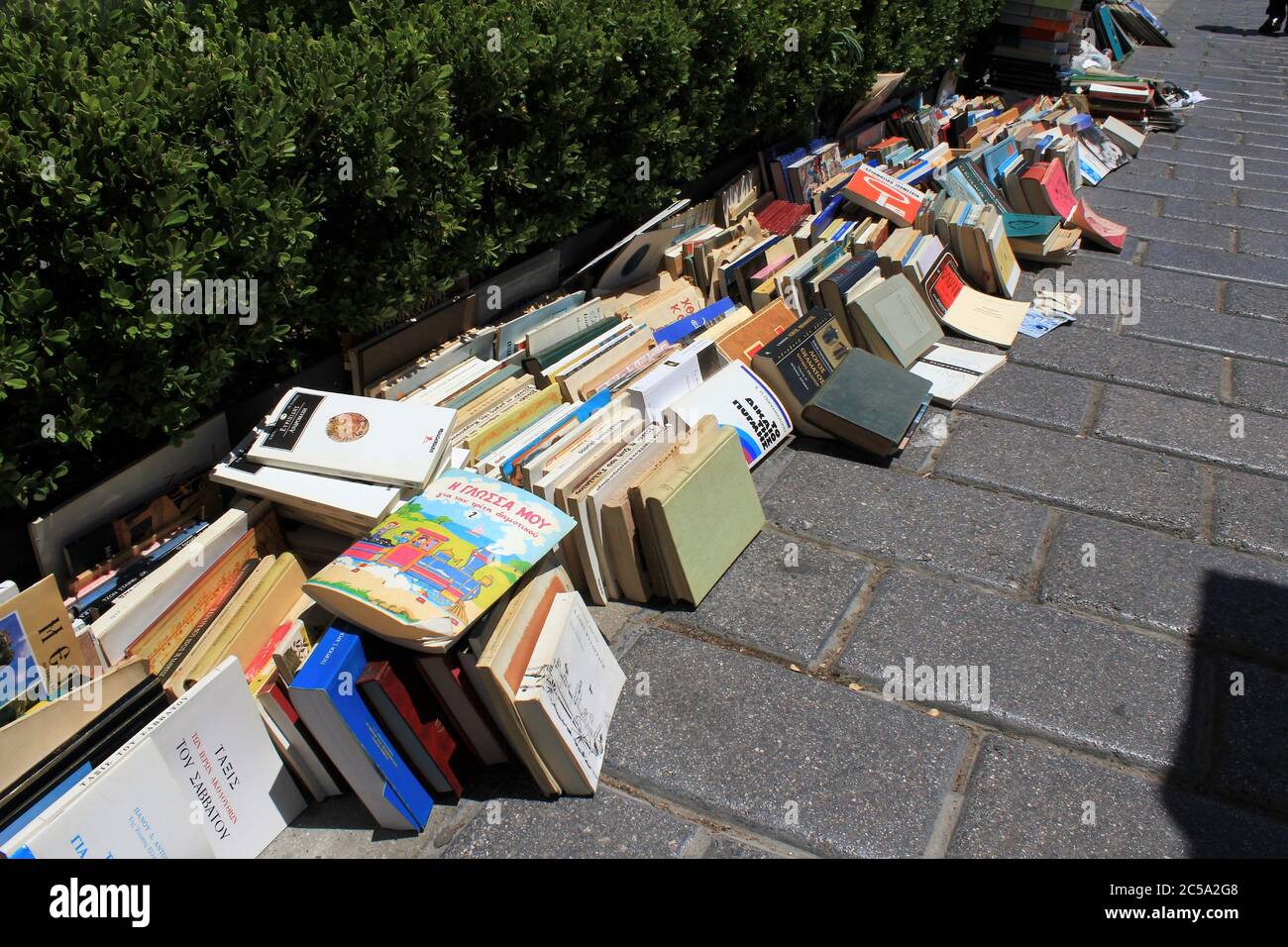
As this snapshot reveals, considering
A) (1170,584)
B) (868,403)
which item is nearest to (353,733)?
(868,403)

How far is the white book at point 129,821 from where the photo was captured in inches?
84.9

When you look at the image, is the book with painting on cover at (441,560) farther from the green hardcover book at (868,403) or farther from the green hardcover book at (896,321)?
the green hardcover book at (896,321)

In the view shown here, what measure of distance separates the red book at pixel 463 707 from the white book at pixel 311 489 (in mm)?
616

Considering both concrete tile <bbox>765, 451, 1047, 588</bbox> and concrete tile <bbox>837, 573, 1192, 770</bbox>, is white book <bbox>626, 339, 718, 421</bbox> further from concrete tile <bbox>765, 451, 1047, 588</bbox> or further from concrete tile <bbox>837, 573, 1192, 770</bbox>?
concrete tile <bbox>837, 573, 1192, 770</bbox>

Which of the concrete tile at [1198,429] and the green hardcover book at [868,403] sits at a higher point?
the green hardcover book at [868,403]

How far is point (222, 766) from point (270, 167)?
73.6 inches

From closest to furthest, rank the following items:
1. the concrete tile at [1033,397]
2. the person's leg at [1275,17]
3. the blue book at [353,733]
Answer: the blue book at [353,733], the concrete tile at [1033,397], the person's leg at [1275,17]

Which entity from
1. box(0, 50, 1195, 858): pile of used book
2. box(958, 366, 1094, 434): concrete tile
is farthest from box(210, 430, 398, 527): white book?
box(958, 366, 1094, 434): concrete tile

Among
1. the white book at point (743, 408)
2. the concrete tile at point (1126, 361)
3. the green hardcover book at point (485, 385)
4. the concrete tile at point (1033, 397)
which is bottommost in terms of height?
the concrete tile at point (1126, 361)

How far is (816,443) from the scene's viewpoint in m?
4.57

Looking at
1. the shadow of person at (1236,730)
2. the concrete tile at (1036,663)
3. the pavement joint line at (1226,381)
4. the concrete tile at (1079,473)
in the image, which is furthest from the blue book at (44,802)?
the pavement joint line at (1226,381)

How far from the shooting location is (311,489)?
320 cm

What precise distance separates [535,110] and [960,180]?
145 inches

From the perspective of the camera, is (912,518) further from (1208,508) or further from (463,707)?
(463,707)
